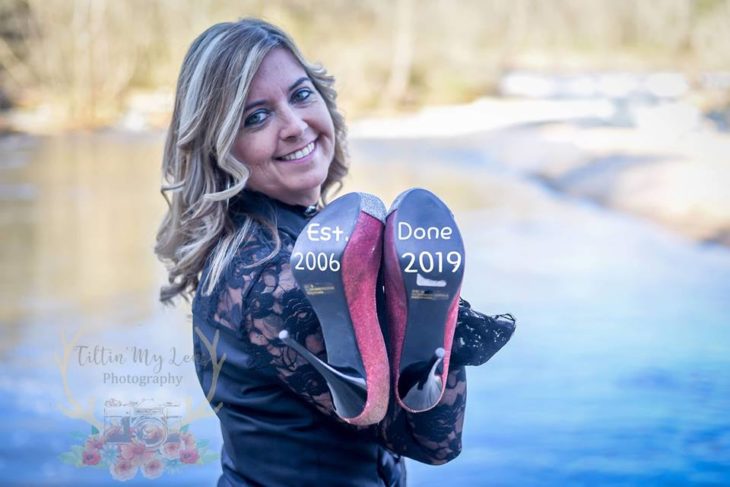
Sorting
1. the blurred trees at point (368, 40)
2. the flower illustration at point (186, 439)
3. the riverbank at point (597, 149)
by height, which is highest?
the blurred trees at point (368, 40)

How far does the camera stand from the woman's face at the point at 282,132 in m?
0.85

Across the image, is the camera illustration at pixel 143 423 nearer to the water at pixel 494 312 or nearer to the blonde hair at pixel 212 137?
the water at pixel 494 312

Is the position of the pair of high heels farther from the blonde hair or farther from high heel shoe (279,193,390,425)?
the blonde hair

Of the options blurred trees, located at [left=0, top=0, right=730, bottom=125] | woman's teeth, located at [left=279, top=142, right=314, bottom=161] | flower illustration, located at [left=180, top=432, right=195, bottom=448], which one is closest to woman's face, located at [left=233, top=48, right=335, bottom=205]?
woman's teeth, located at [left=279, top=142, right=314, bottom=161]

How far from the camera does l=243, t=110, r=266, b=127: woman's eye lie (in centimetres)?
85

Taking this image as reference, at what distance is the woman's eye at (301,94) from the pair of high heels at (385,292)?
0.75ft

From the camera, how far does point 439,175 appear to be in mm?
4047

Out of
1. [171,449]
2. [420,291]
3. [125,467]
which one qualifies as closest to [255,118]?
[420,291]

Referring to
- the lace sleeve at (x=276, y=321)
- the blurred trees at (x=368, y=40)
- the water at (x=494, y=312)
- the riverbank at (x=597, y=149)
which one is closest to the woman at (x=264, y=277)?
the lace sleeve at (x=276, y=321)

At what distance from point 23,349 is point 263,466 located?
2161 millimetres

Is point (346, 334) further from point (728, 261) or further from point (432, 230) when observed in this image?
point (728, 261)

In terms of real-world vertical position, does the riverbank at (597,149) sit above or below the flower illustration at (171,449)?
above

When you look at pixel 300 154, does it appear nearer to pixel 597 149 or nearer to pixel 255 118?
pixel 255 118

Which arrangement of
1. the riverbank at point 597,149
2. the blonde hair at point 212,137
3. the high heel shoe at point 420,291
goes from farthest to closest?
the riverbank at point 597,149 < the blonde hair at point 212,137 < the high heel shoe at point 420,291
